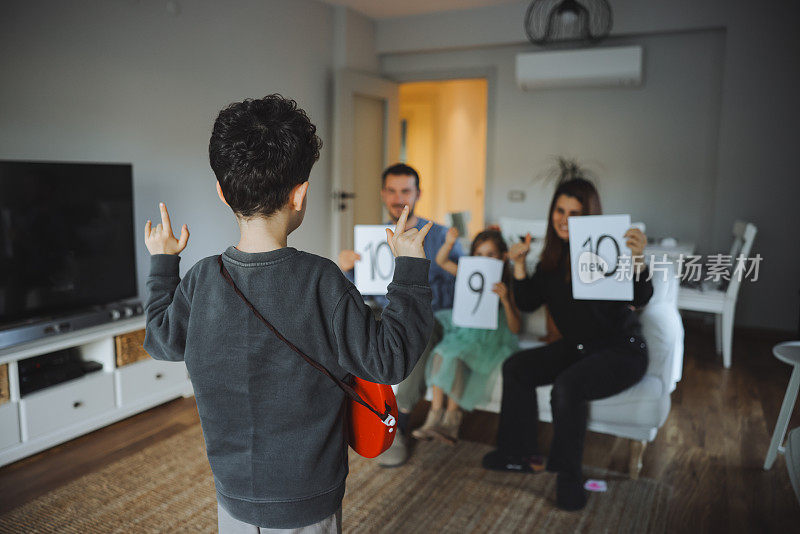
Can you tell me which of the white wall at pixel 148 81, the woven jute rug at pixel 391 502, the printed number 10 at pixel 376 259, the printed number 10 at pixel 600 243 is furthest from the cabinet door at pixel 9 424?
the printed number 10 at pixel 600 243

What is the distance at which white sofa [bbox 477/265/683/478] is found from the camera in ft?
7.67

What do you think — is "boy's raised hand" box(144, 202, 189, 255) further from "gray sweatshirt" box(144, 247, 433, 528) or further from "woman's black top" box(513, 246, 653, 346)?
"woman's black top" box(513, 246, 653, 346)

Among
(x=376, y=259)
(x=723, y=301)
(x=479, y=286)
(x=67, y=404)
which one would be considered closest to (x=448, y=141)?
(x=723, y=301)

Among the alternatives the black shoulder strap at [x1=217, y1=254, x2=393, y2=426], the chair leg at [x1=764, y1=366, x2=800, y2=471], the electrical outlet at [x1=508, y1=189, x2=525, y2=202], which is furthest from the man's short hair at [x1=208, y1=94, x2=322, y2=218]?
the electrical outlet at [x1=508, y1=189, x2=525, y2=202]

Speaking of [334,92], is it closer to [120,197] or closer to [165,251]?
[120,197]

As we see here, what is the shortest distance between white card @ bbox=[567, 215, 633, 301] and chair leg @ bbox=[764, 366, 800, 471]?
2.56 feet

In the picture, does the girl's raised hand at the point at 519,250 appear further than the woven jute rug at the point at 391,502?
Yes

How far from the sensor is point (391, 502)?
2.26m

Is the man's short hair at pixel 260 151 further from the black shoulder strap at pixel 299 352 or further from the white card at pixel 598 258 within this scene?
the white card at pixel 598 258

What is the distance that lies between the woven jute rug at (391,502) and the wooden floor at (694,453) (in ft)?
0.33

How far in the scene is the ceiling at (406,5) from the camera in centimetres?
514

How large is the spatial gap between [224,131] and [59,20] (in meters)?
2.61

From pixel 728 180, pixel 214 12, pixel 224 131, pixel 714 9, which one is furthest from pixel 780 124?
pixel 224 131

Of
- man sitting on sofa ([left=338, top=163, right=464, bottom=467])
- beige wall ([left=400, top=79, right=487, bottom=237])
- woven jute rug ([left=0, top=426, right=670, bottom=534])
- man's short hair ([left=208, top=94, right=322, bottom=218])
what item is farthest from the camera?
beige wall ([left=400, top=79, right=487, bottom=237])
